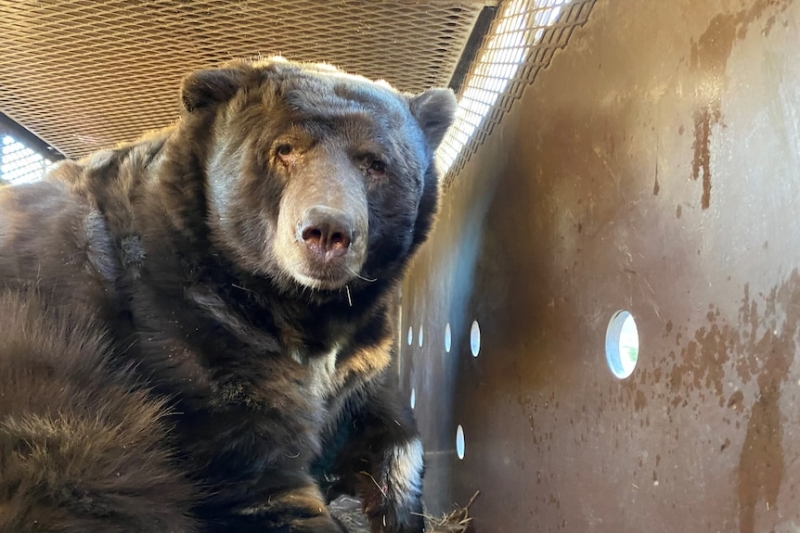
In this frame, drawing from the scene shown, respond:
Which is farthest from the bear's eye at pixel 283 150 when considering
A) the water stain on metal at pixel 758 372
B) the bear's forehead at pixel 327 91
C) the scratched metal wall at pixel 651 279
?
the water stain on metal at pixel 758 372

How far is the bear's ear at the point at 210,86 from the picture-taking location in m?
2.35

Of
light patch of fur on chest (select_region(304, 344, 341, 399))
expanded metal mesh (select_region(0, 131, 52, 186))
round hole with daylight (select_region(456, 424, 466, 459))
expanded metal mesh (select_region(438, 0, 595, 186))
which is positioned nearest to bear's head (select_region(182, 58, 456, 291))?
light patch of fur on chest (select_region(304, 344, 341, 399))

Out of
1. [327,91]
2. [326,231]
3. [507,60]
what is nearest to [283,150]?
[327,91]

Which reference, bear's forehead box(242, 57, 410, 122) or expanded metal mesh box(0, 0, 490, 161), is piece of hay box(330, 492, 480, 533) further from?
expanded metal mesh box(0, 0, 490, 161)

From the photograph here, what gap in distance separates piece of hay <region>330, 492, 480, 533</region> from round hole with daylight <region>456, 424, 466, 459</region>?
215mm

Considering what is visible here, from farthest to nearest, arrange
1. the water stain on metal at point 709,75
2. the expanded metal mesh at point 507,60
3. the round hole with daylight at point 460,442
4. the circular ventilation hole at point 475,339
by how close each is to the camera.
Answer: the round hole with daylight at point 460,442 → the circular ventilation hole at point 475,339 → the expanded metal mesh at point 507,60 → the water stain on metal at point 709,75

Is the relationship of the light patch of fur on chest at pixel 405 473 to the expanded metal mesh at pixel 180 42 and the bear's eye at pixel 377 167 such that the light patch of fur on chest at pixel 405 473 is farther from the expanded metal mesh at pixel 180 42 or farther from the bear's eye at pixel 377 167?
the expanded metal mesh at pixel 180 42

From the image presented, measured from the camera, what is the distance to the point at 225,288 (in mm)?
2246

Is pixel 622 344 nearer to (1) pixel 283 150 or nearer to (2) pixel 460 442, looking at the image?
(1) pixel 283 150

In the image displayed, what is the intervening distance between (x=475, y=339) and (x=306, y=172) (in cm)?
106

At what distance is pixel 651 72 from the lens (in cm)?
153

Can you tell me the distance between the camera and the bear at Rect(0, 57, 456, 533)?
1839mm

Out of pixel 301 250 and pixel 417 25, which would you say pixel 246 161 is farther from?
pixel 417 25

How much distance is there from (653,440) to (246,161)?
1.47m
